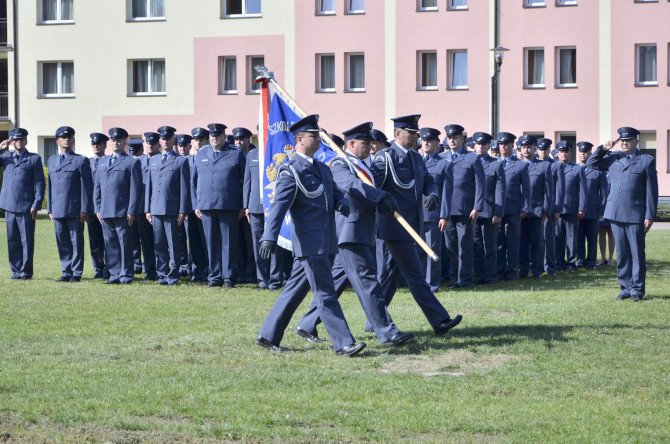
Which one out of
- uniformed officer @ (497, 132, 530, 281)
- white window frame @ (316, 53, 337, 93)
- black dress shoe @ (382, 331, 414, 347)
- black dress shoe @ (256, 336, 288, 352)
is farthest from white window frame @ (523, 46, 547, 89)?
black dress shoe @ (256, 336, 288, 352)

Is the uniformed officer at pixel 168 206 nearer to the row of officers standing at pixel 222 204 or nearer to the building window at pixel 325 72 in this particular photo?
the row of officers standing at pixel 222 204

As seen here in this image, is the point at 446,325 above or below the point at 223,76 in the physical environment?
below

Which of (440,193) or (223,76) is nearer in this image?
(440,193)

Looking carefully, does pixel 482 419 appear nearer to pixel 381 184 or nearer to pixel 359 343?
pixel 359 343

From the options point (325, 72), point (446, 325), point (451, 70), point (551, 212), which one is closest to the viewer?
point (446, 325)

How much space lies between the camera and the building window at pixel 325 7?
48844 millimetres

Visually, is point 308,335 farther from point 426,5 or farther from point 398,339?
point 426,5

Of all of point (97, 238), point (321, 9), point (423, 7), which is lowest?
point (97, 238)

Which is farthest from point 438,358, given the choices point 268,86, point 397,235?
point 268,86

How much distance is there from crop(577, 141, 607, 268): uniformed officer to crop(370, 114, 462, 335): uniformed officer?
33.6 ft

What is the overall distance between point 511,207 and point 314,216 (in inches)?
378

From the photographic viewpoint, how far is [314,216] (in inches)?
464

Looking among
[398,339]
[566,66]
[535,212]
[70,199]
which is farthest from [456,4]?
[398,339]

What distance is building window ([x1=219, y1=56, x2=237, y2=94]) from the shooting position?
165 feet
